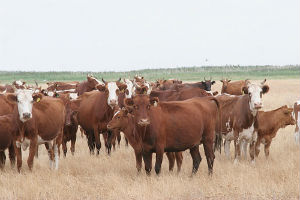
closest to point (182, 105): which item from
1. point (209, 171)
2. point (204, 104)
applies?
point (204, 104)

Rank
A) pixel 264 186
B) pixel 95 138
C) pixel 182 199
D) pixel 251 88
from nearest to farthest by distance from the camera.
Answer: pixel 182 199, pixel 264 186, pixel 251 88, pixel 95 138

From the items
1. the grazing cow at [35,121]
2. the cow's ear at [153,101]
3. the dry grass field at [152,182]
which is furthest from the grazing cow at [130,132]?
the grazing cow at [35,121]

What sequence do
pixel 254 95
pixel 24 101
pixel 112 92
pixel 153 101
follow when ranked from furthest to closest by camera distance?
pixel 112 92 → pixel 254 95 → pixel 24 101 → pixel 153 101

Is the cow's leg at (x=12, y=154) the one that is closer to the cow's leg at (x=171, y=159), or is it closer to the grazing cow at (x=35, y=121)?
the grazing cow at (x=35, y=121)

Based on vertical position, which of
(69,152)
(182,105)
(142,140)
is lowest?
(69,152)

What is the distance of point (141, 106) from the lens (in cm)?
774

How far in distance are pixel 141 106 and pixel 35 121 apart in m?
2.32

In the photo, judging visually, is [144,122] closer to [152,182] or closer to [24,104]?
[152,182]

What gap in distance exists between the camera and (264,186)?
24.7 ft

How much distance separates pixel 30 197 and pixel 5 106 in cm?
363

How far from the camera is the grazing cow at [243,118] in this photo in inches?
384

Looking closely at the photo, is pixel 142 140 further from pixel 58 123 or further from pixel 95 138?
pixel 95 138

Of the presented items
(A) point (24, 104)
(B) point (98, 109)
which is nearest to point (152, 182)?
(A) point (24, 104)

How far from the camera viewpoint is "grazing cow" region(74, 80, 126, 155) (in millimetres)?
11625
